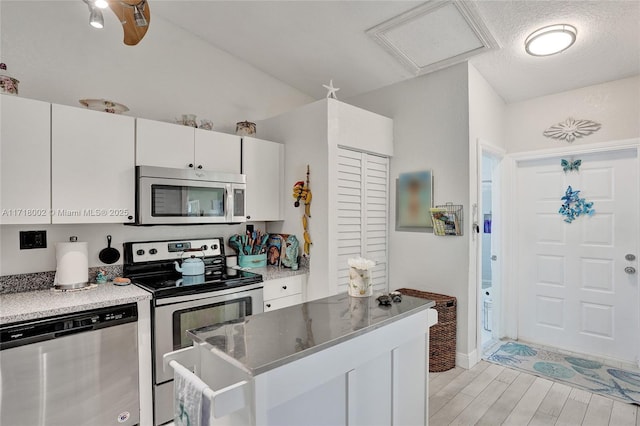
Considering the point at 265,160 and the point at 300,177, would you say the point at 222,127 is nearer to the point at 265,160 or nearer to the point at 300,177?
the point at 265,160

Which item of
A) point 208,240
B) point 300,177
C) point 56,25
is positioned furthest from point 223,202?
point 56,25

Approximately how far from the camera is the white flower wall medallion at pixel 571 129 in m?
3.34

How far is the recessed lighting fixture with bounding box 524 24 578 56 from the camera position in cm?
252

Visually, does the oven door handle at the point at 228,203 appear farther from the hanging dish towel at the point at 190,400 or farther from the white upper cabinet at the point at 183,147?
the hanging dish towel at the point at 190,400

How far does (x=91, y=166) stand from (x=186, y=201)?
65 centimetres

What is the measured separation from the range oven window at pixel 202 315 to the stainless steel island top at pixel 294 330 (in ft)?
3.30

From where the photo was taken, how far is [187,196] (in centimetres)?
262

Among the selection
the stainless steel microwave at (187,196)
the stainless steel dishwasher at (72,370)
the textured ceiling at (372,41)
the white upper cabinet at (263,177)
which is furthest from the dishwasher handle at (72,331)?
the textured ceiling at (372,41)

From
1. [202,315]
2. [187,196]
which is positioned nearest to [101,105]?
[187,196]

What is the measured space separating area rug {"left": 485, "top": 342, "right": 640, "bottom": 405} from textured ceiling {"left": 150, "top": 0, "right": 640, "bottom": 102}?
2.68 metres

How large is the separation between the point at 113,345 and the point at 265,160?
6.22 feet

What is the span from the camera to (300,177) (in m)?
3.20

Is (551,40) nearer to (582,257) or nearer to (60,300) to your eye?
(582,257)

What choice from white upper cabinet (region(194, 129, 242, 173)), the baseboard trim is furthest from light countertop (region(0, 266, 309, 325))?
the baseboard trim
